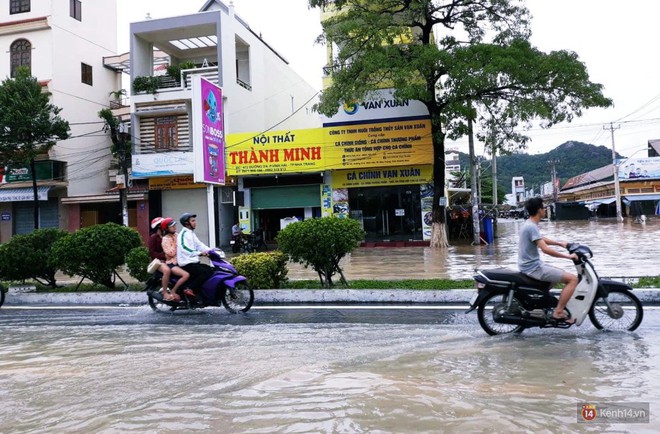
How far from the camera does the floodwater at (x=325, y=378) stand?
129 inches

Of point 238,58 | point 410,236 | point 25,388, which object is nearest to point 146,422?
point 25,388

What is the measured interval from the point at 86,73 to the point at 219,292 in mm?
25437

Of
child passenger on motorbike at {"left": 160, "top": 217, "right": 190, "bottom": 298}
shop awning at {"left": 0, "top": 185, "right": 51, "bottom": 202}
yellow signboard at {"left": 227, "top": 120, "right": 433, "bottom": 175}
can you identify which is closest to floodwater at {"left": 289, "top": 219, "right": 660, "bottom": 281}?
child passenger on motorbike at {"left": 160, "top": 217, "right": 190, "bottom": 298}

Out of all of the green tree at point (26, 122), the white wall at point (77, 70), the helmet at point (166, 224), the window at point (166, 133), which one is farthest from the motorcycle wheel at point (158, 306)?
the white wall at point (77, 70)

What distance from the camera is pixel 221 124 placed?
13242 mm

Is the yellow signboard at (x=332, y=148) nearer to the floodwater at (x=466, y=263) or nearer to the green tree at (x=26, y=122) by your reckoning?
the floodwater at (x=466, y=263)

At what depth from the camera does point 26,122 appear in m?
22.1

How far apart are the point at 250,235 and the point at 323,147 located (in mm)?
5144

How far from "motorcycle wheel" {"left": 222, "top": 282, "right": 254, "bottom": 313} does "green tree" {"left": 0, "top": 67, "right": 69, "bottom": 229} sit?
19375 mm

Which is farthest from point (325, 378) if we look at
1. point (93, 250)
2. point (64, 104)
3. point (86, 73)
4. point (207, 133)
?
point (86, 73)

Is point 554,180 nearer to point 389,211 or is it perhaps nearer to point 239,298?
point 389,211

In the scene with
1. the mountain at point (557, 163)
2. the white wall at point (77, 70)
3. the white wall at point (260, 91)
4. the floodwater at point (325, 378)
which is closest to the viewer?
the floodwater at point (325, 378)

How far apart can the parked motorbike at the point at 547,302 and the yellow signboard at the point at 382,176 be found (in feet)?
54.4

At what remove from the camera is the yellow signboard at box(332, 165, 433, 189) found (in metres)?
21.8
